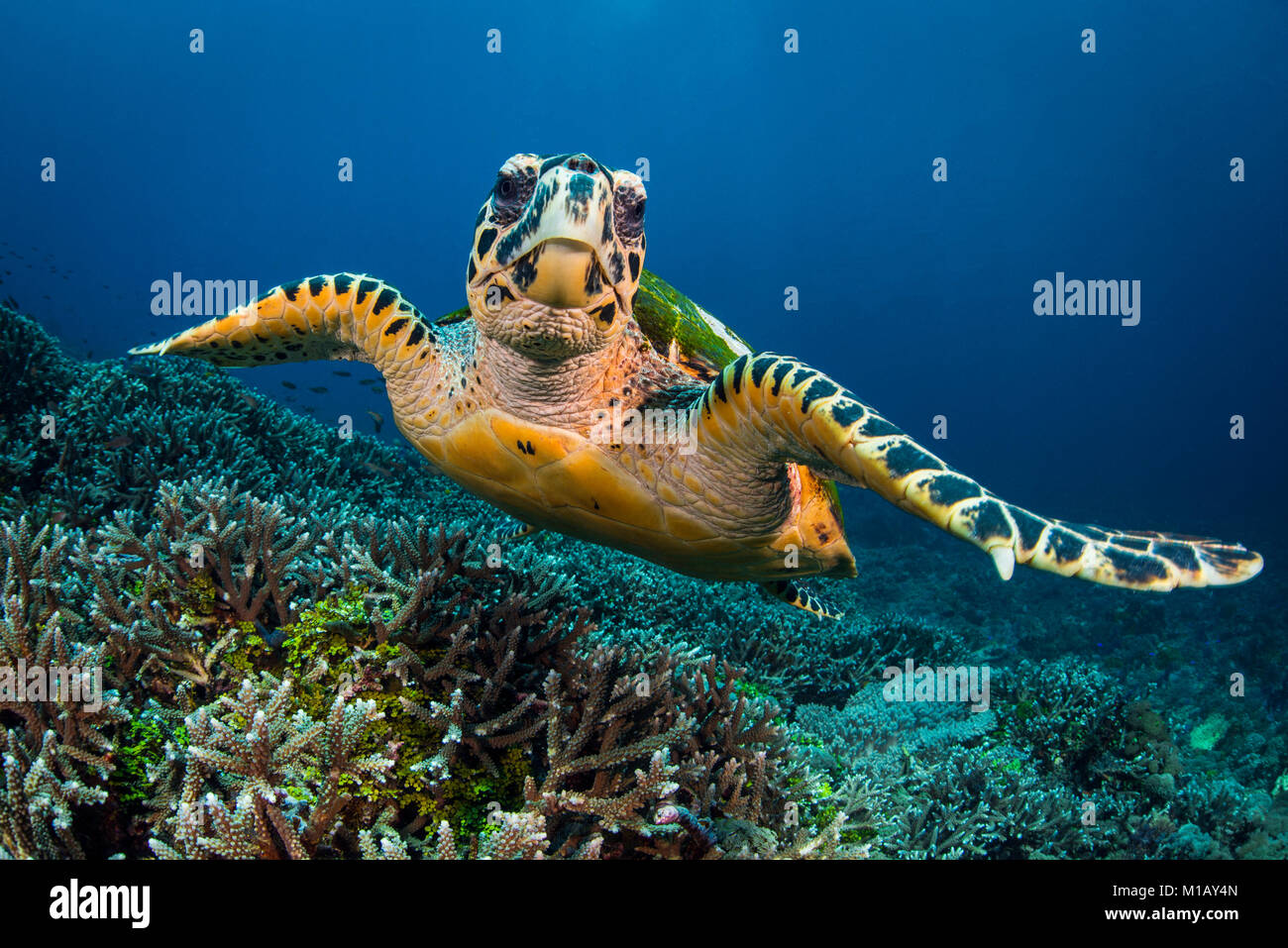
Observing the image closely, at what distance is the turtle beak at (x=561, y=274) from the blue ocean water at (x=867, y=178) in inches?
1431

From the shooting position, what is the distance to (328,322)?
3070 millimetres

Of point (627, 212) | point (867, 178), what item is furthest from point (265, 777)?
point (867, 178)

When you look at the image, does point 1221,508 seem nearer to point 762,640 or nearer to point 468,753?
point 762,640

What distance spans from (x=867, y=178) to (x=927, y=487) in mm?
87143

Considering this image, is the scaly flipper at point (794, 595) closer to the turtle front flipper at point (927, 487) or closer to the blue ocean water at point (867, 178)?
the turtle front flipper at point (927, 487)

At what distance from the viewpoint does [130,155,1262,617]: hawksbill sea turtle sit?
5.36 feet

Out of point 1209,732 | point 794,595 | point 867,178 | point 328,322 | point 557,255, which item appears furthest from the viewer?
point 867,178

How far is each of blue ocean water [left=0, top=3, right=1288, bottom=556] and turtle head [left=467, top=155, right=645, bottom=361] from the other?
119ft

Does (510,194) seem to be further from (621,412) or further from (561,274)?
(621,412)

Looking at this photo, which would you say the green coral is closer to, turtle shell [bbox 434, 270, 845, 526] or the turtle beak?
turtle shell [bbox 434, 270, 845, 526]

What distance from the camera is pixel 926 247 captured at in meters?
81.2

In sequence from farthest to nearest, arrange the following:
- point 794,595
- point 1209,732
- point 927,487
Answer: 1. point 1209,732
2. point 794,595
3. point 927,487

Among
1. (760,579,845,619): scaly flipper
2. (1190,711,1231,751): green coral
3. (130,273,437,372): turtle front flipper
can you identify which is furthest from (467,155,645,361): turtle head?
(1190,711,1231,751): green coral
